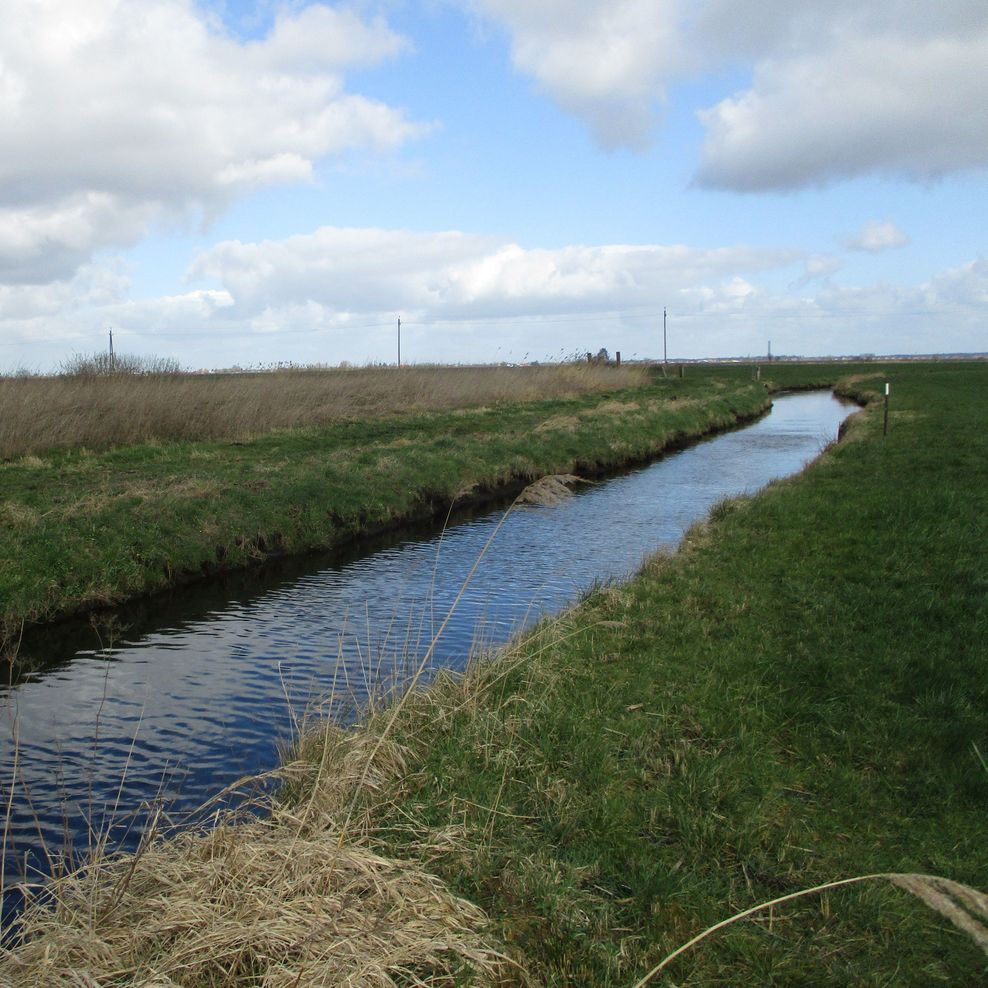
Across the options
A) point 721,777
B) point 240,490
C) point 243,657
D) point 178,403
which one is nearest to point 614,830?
point 721,777

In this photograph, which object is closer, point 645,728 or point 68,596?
point 645,728

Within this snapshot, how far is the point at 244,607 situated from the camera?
1074 centimetres

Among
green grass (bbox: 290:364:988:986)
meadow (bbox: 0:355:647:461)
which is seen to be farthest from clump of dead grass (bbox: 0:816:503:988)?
meadow (bbox: 0:355:647:461)

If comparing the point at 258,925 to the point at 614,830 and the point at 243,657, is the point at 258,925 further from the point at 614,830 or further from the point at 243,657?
the point at 243,657

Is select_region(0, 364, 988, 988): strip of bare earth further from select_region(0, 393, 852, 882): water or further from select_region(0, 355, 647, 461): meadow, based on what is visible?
select_region(0, 355, 647, 461): meadow

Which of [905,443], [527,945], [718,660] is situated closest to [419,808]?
[527,945]

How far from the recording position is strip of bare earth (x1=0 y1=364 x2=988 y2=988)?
131 inches

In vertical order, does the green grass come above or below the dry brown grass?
below

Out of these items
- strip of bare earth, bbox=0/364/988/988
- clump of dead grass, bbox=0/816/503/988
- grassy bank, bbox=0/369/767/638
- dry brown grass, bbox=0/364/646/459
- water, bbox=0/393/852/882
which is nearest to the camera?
clump of dead grass, bbox=0/816/503/988

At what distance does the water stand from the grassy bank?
65 centimetres

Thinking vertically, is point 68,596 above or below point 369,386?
below

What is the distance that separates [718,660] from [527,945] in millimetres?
3457

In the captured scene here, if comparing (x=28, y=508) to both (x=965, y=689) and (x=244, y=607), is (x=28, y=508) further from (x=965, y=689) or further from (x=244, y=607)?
(x=965, y=689)

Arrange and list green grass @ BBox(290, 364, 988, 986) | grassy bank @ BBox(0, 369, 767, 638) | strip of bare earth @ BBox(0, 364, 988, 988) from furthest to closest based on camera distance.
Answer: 1. grassy bank @ BBox(0, 369, 767, 638)
2. green grass @ BBox(290, 364, 988, 986)
3. strip of bare earth @ BBox(0, 364, 988, 988)
